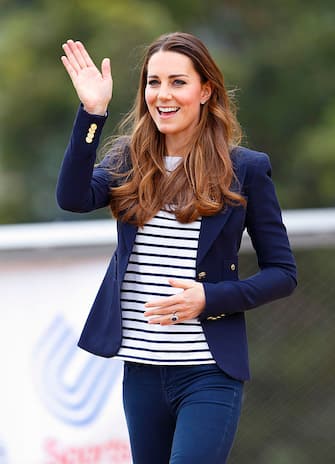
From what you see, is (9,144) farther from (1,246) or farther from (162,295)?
(162,295)

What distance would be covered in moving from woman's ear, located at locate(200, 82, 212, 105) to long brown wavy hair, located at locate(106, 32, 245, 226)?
13 mm

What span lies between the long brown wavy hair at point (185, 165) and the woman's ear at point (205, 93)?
0.01m

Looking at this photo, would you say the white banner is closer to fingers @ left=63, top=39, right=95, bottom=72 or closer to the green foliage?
fingers @ left=63, top=39, right=95, bottom=72

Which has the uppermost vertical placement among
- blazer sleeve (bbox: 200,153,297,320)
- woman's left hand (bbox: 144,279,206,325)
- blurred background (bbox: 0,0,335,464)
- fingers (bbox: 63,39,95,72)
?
blurred background (bbox: 0,0,335,464)

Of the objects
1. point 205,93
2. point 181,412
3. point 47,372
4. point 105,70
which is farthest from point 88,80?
point 47,372

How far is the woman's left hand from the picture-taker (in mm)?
3570

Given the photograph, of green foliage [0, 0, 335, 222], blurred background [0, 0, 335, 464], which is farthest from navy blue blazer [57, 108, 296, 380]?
green foliage [0, 0, 335, 222]

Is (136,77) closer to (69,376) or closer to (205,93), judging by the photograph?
(69,376)

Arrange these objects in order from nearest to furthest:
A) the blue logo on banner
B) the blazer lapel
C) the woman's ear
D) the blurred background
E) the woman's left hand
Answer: the woman's left hand → the blazer lapel → the woman's ear → the blue logo on banner → the blurred background

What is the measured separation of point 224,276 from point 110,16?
8.09 m

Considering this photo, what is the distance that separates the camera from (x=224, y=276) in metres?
3.75

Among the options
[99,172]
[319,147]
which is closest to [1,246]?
[99,172]

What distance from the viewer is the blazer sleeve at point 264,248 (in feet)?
12.1

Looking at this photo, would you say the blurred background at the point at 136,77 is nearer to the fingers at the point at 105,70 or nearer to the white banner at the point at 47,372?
the white banner at the point at 47,372
